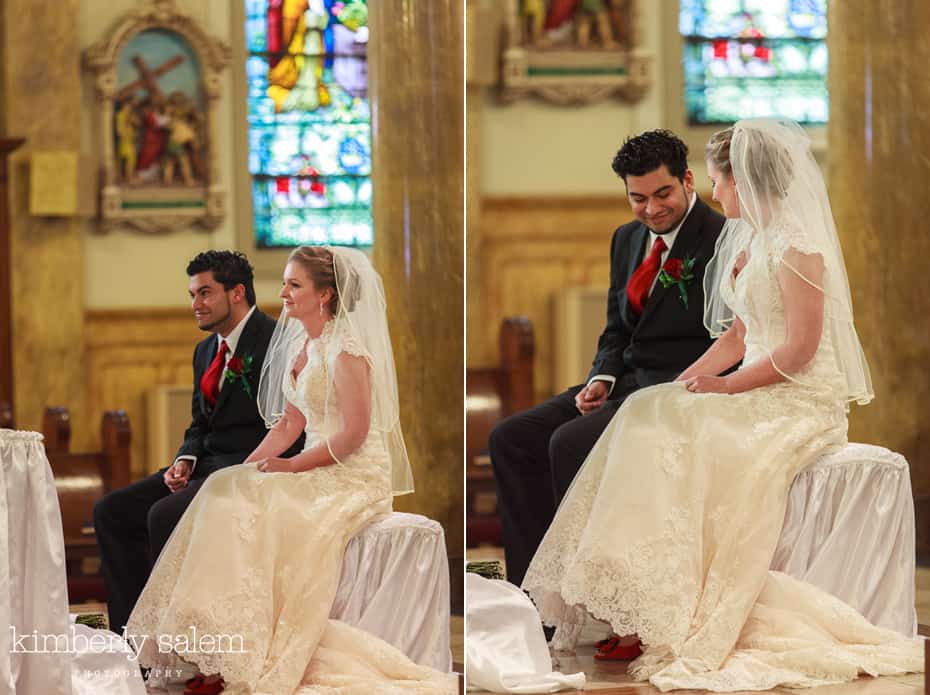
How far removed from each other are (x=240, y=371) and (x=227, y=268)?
0.95 ft

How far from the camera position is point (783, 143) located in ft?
15.1

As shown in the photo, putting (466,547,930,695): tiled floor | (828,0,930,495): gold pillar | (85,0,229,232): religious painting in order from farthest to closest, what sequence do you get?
(828,0,930,495): gold pillar → (85,0,229,232): religious painting → (466,547,930,695): tiled floor

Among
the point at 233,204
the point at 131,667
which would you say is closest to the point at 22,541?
the point at 131,667

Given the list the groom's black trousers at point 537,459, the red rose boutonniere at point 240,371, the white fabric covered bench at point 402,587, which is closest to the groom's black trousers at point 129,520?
the red rose boutonniere at point 240,371

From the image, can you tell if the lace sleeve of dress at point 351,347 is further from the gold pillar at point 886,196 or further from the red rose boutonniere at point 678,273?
the gold pillar at point 886,196

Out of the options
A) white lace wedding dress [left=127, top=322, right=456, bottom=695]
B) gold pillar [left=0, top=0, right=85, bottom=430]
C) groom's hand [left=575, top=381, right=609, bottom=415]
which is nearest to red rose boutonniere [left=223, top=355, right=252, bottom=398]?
white lace wedding dress [left=127, top=322, right=456, bottom=695]

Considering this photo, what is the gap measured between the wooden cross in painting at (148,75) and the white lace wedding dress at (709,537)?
159cm

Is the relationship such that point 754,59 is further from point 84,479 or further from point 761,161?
point 84,479

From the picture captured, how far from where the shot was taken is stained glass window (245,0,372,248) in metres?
4.55

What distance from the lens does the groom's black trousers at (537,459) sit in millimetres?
4617

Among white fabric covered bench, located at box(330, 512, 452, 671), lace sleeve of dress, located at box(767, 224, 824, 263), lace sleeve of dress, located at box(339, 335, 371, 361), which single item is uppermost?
lace sleeve of dress, located at box(767, 224, 824, 263)

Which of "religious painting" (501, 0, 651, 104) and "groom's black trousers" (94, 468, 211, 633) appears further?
"religious painting" (501, 0, 651, 104)

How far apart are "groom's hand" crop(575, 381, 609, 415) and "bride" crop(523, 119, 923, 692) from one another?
0.09 m

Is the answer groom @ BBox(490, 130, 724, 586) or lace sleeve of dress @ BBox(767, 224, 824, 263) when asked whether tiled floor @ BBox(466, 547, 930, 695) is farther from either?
lace sleeve of dress @ BBox(767, 224, 824, 263)
